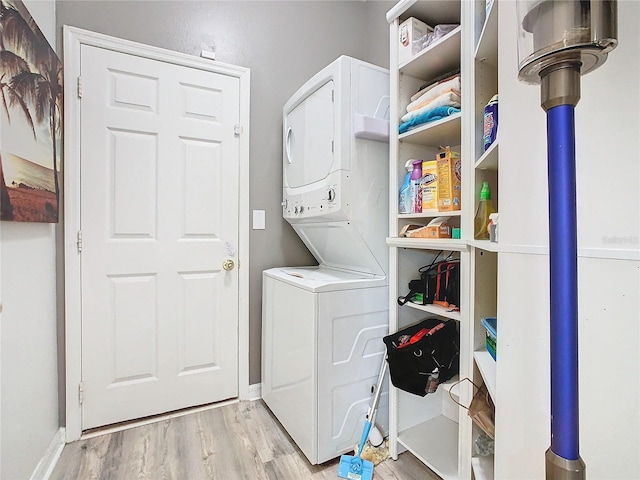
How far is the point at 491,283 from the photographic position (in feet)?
4.00

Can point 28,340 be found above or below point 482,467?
above

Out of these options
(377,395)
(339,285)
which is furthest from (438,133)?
(377,395)

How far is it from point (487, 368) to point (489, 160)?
71 cm

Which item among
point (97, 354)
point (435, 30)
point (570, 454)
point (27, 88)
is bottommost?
point (97, 354)

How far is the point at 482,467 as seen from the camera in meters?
1.19

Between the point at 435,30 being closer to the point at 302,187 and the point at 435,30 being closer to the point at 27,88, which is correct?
the point at 302,187

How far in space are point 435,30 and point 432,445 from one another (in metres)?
1.93

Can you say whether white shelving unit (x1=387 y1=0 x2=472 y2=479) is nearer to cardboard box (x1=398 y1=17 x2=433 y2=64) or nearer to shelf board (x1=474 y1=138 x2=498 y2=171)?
cardboard box (x1=398 y1=17 x2=433 y2=64)

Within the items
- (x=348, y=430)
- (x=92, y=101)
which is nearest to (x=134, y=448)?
(x=348, y=430)

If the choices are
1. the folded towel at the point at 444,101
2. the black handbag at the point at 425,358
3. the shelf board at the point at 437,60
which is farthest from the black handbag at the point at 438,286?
the shelf board at the point at 437,60

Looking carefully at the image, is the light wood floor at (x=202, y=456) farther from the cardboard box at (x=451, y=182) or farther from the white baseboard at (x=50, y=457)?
the cardboard box at (x=451, y=182)

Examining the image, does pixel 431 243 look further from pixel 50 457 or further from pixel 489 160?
pixel 50 457

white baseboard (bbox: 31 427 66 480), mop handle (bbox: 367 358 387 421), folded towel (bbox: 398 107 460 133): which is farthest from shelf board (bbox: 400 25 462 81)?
white baseboard (bbox: 31 427 66 480)

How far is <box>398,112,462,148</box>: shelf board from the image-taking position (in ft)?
4.34
